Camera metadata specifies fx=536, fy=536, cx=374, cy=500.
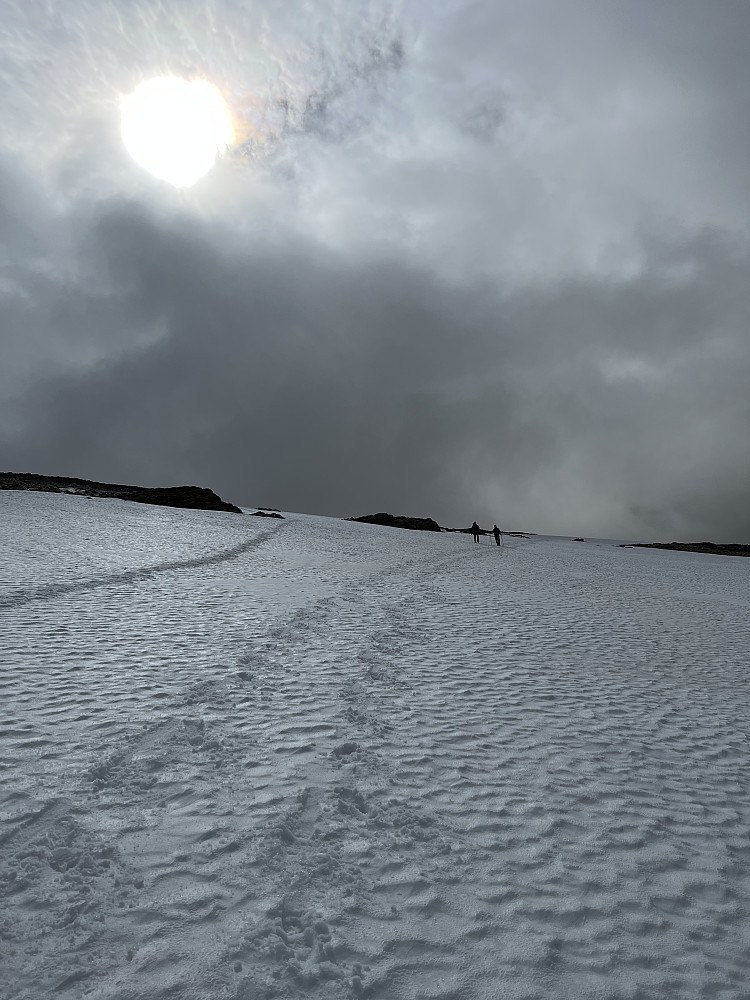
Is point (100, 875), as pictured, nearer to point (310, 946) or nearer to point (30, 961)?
point (30, 961)

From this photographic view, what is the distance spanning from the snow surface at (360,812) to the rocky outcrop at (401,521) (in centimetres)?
4540

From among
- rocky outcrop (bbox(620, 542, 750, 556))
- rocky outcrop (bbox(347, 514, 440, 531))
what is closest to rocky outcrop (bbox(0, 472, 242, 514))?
rocky outcrop (bbox(347, 514, 440, 531))

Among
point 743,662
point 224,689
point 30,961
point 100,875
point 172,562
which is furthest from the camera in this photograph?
point 172,562

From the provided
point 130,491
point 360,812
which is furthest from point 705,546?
point 360,812

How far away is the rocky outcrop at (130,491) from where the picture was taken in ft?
153

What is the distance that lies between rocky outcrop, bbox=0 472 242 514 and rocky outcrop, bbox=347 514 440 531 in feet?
50.6

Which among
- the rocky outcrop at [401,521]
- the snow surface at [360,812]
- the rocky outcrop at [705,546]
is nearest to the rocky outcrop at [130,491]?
the rocky outcrop at [401,521]

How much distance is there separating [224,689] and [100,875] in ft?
11.1

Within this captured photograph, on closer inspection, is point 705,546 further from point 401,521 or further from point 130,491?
point 130,491

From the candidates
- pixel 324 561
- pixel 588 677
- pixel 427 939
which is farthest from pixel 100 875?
pixel 324 561

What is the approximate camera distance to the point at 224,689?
278 inches

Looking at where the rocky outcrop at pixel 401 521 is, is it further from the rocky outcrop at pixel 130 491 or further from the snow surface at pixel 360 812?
the snow surface at pixel 360 812

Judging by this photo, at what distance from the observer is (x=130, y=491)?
5347cm

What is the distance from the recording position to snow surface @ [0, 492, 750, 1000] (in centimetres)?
320
